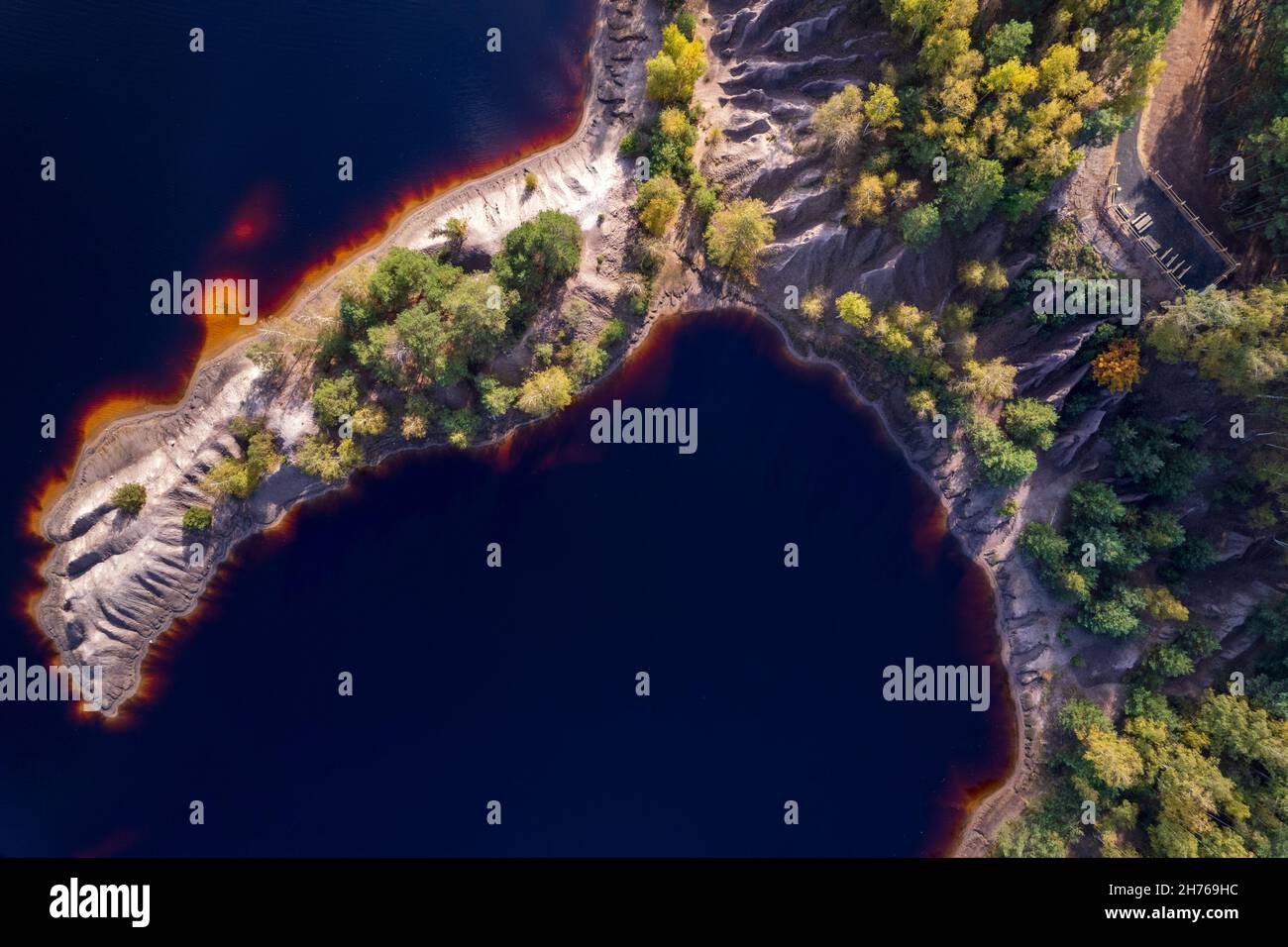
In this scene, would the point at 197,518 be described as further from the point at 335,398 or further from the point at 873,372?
the point at 873,372

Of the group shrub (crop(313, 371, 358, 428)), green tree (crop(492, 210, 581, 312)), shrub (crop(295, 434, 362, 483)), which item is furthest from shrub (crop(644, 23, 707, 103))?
shrub (crop(295, 434, 362, 483))

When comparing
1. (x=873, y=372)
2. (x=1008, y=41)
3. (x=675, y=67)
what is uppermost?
(x=675, y=67)

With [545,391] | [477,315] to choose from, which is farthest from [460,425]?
[477,315]

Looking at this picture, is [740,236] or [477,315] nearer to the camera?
[477,315]

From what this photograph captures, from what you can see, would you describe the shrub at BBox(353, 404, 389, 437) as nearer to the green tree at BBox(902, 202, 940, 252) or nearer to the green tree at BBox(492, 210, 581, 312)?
the green tree at BBox(492, 210, 581, 312)

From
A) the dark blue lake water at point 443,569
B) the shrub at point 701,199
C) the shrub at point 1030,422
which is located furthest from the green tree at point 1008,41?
the dark blue lake water at point 443,569

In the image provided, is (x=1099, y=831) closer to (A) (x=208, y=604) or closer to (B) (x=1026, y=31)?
(B) (x=1026, y=31)

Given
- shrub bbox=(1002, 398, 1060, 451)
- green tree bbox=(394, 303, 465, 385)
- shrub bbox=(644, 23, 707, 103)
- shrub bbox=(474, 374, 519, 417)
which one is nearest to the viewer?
green tree bbox=(394, 303, 465, 385)
